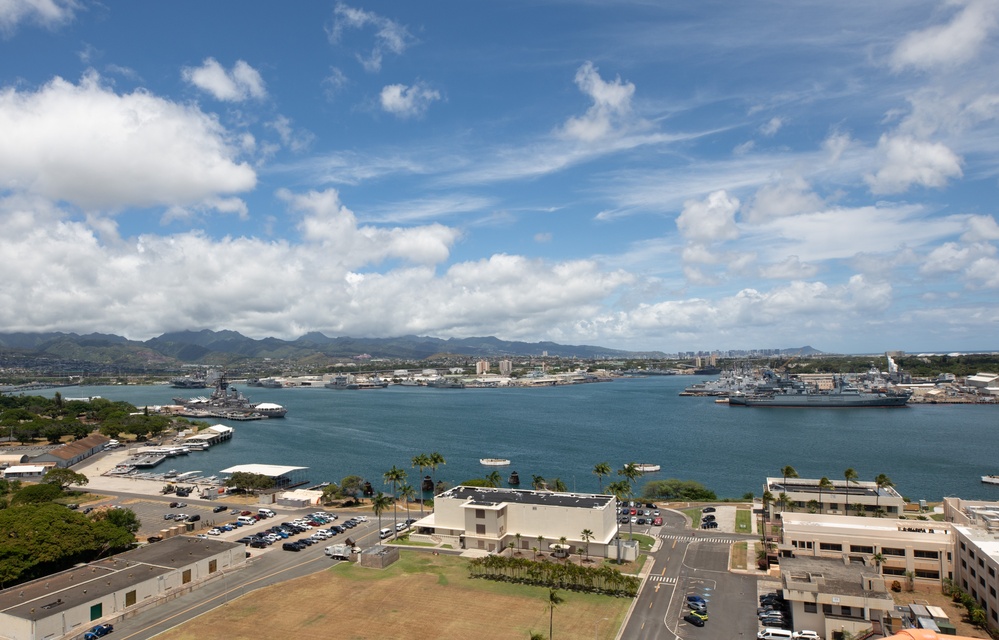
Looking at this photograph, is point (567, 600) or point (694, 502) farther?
point (694, 502)

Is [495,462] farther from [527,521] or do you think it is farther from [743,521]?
[527,521]

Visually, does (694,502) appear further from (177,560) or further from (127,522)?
(127,522)

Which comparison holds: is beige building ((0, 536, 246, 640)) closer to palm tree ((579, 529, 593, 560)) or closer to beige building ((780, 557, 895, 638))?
palm tree ((579, 529, 593, 560))

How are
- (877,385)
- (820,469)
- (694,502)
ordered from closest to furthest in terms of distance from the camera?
(694,502), (820,469), (877,385)

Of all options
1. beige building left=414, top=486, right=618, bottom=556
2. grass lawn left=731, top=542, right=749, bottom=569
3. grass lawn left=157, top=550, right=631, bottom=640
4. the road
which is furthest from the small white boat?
grass lawn left=157, top=550, right=631, bottom=640

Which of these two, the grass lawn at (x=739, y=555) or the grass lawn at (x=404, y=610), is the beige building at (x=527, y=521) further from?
the grass lawn at (x=739, y=555)

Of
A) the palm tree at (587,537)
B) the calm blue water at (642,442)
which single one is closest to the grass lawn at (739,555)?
the palm tree at (587,537)

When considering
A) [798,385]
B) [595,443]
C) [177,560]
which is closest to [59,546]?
[177,560]
